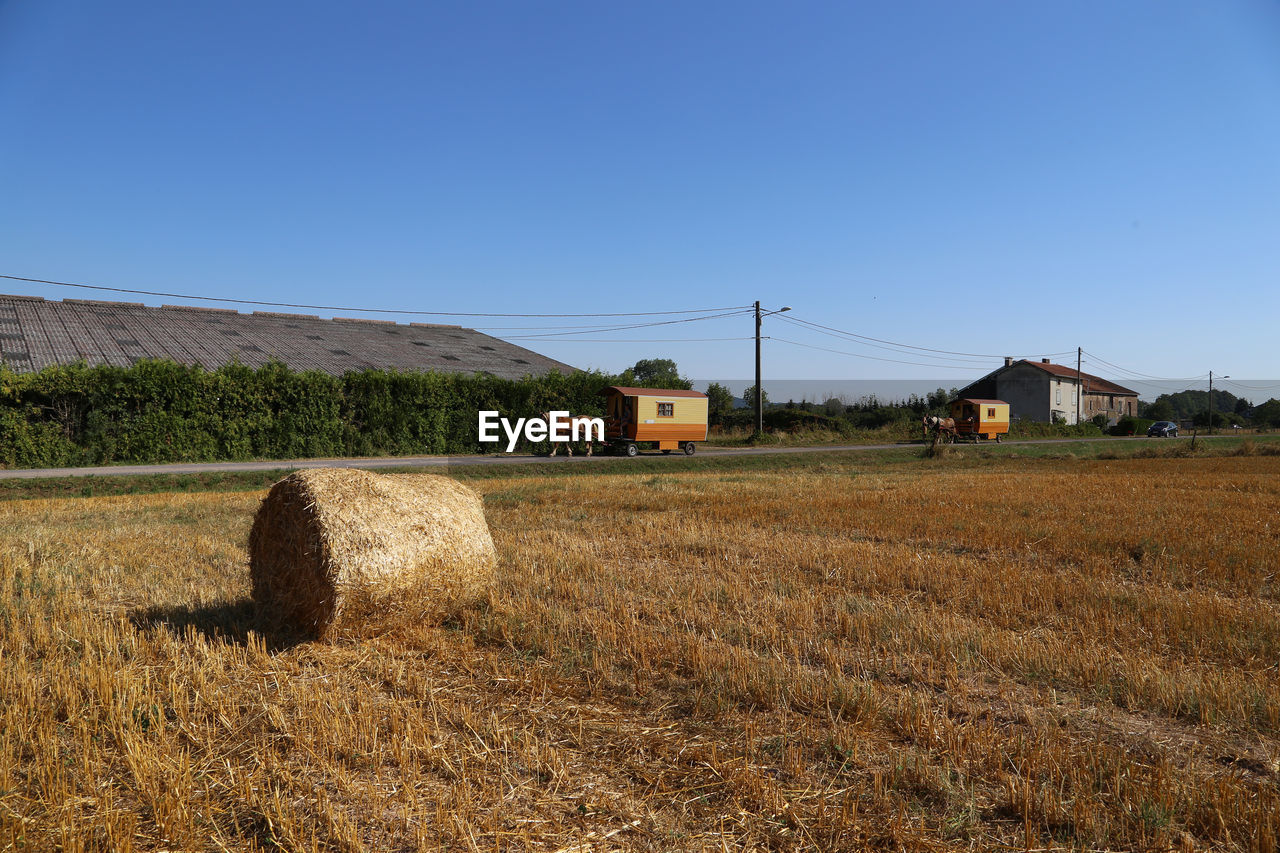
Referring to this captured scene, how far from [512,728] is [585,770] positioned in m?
0.71

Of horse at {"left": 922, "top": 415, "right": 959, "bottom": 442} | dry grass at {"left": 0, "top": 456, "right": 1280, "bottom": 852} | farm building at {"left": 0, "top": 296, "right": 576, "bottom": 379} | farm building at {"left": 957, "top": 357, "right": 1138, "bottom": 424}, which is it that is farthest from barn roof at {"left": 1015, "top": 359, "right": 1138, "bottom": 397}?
dry grass at {"left": 0, "top": 456, "right": 1280, "bottom": 852}

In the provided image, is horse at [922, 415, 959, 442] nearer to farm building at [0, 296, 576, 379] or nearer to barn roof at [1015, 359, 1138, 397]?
farm building at [0, 296, 576, 379]

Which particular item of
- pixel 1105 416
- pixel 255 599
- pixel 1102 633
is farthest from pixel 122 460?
pixel 1105 416

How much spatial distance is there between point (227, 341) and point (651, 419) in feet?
78.4

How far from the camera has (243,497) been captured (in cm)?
1741

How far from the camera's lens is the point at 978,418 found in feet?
163

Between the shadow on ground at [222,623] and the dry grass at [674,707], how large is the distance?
0.15 ft

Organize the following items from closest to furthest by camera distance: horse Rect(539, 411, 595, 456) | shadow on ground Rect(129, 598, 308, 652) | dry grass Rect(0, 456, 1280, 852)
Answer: dry grass Rect(0, 456, 1280, 852) → shadow on ground Rect(129, 598, 308, 652) → horse Rect(539, 411, 595, 456)

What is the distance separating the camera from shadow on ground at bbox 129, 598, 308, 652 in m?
6.62

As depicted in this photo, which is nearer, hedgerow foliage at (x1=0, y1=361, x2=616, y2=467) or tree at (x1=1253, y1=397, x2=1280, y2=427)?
hedgerow foliage at (x1=0, y1=361, x2=616, y2=467)

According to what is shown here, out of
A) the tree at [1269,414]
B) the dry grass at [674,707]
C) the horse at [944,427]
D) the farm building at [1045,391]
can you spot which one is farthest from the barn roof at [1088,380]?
the dry grass at [674,707]

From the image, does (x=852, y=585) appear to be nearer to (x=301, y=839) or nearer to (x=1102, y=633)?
(x=1102, y=633)

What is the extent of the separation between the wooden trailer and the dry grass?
41527 millimetres

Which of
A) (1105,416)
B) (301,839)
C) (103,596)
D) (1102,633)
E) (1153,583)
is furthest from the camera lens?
(1105,416)
